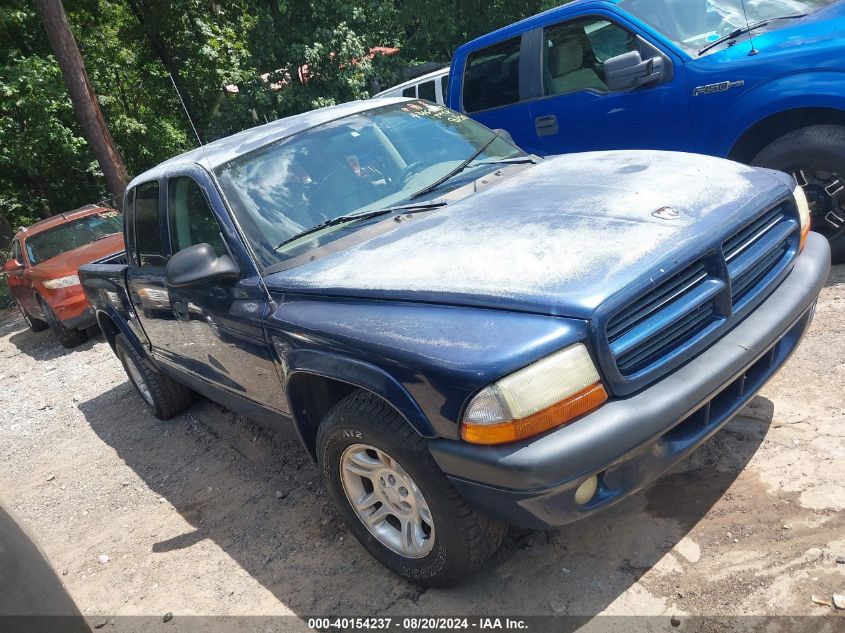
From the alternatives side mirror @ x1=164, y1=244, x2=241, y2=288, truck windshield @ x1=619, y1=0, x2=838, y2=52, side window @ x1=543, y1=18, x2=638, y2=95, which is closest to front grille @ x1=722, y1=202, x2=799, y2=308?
side mirror @ x1=164, y1=244, x2=241, y2=288

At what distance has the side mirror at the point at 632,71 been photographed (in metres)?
4.45

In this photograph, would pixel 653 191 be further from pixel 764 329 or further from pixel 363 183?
pixel 363 183

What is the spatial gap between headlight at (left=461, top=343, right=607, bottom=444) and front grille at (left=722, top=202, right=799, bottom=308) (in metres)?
0.83

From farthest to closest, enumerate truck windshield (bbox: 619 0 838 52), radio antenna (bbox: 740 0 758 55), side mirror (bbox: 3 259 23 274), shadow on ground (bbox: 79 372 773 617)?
side mirror (bbox: 3 259 23 274) < truck windshield (bbox: 619 0 838 52) < radio antenna (bbox: 740 0 758 55) < shadow on ground (bbox: 79 372 773 617)

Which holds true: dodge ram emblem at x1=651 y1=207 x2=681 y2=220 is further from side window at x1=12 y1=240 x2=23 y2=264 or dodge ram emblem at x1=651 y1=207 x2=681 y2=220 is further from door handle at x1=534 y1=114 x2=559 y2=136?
side window at x1=12 y1=240 x2=23 y2=264

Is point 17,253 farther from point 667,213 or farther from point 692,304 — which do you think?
point 692,304

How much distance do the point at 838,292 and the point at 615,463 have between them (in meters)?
3.06

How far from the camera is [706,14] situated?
479cm

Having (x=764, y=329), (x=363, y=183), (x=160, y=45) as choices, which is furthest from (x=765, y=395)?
(x=160, y=45)

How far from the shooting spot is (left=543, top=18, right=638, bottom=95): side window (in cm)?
496

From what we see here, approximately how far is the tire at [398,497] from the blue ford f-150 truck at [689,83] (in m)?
3.29

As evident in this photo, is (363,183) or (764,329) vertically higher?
(363,183)

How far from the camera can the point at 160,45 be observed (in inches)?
707

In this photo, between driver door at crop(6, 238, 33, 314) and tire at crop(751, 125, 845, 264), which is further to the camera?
driver door at crop(6, 238, 33, 314)
